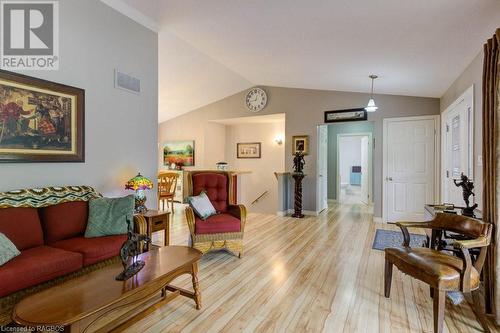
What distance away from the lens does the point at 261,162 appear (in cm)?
757

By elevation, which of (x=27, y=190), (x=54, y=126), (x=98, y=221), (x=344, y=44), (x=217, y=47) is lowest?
(x=98, y=221)

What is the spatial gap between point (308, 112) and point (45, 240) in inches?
199

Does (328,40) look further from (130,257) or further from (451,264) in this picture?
(130,257)

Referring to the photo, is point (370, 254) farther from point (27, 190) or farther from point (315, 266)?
point (27, 190)

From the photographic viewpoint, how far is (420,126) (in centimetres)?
502

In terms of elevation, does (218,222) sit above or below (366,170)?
below

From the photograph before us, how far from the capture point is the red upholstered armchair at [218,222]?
3275mm

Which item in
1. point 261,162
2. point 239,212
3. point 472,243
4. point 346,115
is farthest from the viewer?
point 261,162

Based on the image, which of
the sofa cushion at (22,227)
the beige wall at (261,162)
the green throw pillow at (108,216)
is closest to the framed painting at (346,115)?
the beige wall at (261,162)

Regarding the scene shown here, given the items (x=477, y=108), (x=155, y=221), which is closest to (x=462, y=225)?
(x=477, y=108)

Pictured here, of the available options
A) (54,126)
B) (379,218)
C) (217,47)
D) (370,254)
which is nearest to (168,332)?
(54,126)

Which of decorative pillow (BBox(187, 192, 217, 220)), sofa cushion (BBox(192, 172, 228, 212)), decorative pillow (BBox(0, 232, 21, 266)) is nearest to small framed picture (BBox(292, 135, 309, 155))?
sofa cushion (BBox(192, 172, 228, 212))

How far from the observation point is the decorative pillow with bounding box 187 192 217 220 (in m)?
3.44

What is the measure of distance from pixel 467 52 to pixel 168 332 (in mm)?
3867
